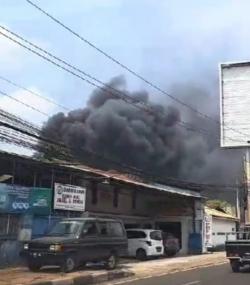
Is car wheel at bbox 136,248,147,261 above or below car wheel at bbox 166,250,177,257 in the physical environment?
below

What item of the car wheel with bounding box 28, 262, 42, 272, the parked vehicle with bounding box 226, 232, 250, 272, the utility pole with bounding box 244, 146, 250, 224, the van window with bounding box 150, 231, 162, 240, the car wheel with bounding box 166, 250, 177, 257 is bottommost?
the car wheel with bounding box 28, 262, 42, 272

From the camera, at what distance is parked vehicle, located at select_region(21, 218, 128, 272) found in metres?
21.4

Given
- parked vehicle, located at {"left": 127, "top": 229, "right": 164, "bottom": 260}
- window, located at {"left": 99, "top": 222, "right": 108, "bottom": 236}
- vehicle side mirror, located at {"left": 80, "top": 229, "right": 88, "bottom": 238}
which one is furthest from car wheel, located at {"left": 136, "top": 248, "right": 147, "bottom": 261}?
vehicle side mirror, located at {"left": 80, "top": 229, "right": 88, "bottom": 238}

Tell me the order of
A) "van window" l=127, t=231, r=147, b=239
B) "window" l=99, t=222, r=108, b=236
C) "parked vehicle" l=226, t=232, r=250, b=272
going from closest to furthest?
"parked vehicle" l=226, t=232, r=250, b=272 < "window" l=99, t=222, r=108, b=236 < "van window" l=127, t=231, r=147, b=239

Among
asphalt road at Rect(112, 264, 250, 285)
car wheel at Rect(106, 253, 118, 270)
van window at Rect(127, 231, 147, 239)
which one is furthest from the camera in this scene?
van window at Rect(127, 231, 147, 239)

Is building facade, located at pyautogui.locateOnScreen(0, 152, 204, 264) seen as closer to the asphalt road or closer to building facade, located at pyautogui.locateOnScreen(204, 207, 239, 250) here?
building facade, located at pyautogui.locateOnScreen(204, 207, 239, 250)

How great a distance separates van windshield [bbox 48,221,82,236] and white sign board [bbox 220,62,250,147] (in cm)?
3328

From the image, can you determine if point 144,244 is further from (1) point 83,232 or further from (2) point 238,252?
(1) point 83,232

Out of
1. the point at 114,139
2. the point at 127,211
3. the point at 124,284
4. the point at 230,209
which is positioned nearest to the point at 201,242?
the point at 127,211

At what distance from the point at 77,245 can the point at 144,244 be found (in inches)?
387

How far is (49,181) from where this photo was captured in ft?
91.0

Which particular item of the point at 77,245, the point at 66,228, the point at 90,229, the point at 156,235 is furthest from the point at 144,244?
the point at 77,245

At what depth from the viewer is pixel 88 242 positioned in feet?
74.4

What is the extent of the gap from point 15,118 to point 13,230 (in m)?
6.91
